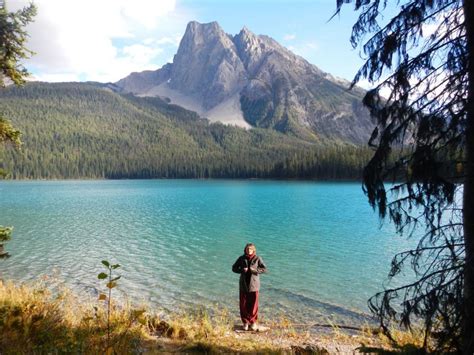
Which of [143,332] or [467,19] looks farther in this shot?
[143,332]

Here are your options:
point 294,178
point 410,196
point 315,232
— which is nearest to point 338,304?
point 410,196

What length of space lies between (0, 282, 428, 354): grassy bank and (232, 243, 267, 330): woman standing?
50cm

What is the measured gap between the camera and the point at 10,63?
767cm

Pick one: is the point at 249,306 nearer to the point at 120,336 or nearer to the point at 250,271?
the point at 250,271

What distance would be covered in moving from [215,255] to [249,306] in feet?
53.2

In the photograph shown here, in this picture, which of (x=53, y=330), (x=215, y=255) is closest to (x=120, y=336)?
(x=53, y=330)

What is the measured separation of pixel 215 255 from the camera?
26469 mm

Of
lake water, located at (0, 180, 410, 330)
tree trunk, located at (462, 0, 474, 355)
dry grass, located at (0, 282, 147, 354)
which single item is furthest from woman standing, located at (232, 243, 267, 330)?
tree trunk, located at (462, 0, 474, 355)

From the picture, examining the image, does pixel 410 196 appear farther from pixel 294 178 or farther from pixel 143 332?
pixel 294 178

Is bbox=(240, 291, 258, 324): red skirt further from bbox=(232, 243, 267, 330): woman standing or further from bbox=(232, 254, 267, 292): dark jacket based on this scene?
bbox=(232, 254, 267, 292): dark jacket

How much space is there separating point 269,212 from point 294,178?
308 feet

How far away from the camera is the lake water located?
17.3m

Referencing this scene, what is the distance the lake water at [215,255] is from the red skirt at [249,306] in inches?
177

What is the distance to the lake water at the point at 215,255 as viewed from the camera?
17.3 metres
